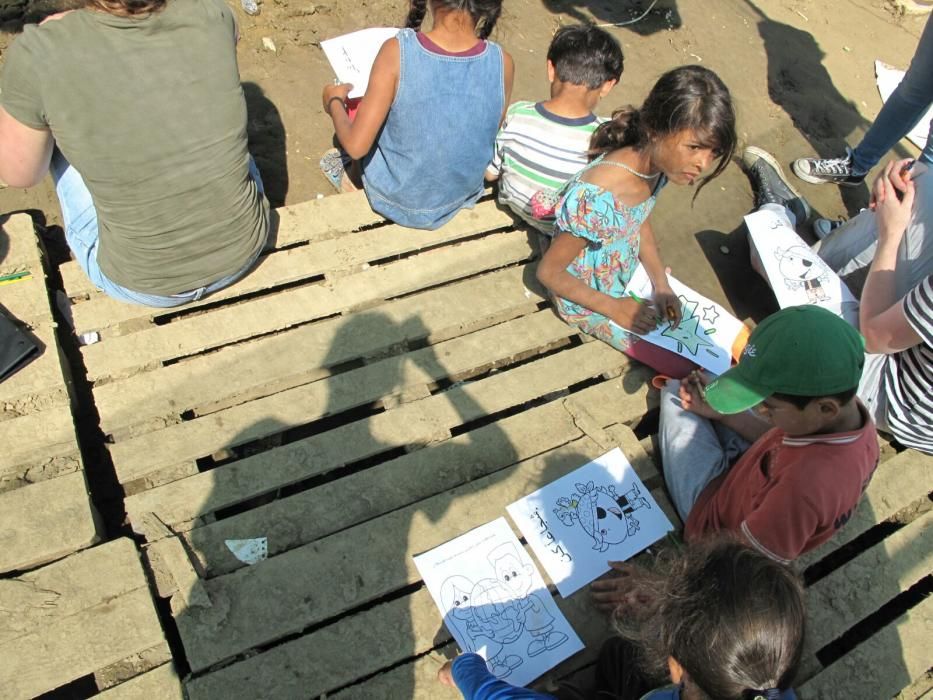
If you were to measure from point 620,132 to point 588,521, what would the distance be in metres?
1.31

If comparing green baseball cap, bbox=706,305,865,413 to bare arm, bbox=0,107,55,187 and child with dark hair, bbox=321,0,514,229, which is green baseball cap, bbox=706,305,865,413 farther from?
bare arm, bbox=0,107,55,187

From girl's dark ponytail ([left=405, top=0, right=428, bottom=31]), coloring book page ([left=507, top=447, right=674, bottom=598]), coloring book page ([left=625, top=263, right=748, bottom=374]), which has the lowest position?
coloring book page ([left=507, top=447, right=674, bottom=598])

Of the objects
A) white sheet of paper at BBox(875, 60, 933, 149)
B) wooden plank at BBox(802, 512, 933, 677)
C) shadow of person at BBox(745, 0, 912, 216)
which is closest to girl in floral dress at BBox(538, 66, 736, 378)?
wooden plank at BBox(802, 512, 933, 677)

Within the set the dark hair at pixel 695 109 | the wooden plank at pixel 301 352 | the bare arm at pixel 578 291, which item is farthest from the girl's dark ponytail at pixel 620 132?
the wooden plank at pixel 301 352

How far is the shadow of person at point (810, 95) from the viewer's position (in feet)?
13.5

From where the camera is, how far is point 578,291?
2.32 metres

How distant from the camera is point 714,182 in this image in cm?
370

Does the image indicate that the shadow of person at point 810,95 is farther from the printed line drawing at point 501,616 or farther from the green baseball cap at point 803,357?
the printed line drawing at point 501,616

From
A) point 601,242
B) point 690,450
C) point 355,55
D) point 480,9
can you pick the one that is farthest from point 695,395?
point 355,55

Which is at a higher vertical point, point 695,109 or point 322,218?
point 695,109

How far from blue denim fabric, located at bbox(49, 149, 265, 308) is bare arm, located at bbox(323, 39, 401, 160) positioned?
0.75 meters

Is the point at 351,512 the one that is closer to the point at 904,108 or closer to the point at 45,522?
the point at 45,522

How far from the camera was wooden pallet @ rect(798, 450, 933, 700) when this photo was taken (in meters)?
2.08

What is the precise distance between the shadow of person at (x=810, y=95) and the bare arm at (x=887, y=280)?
146cm
